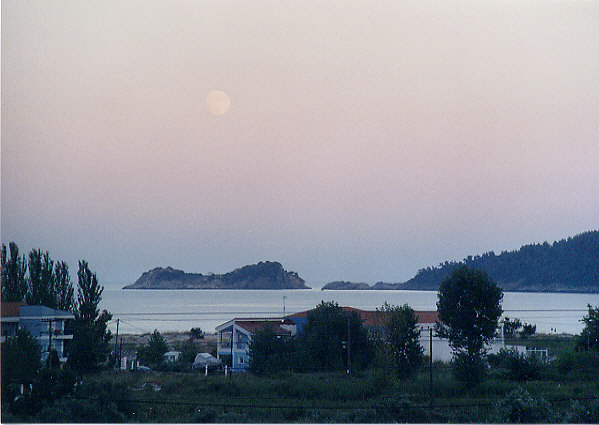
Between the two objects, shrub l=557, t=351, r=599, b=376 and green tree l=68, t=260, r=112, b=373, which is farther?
green tree l=68, t=260, r=112, b=373

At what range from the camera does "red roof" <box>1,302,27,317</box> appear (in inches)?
423

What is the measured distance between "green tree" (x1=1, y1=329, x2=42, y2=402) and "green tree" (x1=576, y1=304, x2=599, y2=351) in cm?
1324

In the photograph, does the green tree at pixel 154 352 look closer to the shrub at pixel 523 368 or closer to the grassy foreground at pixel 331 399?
the grassy foreground at pixel 331 399

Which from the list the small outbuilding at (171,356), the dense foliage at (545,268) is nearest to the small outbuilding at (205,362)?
the small outbuilding at (171,356)

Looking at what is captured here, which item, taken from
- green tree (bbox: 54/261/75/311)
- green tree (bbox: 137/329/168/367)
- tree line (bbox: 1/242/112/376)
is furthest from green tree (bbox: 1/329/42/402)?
green tree (bbox: 137/329/168/367)

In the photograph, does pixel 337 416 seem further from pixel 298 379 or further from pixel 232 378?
pixel 232 378

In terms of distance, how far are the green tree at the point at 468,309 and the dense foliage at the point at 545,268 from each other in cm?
2878

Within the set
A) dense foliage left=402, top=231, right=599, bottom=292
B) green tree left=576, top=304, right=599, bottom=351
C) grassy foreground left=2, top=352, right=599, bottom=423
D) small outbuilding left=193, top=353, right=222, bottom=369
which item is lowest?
small outbuilding left=193, top=353, right=222, bottom=369

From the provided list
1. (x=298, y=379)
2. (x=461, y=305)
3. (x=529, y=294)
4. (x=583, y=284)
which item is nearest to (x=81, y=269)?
(x=298, y=379)

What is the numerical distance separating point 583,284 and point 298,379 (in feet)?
170

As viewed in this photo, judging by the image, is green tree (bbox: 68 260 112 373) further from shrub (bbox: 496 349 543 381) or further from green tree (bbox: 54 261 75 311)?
shrub (bbox: 496 349 543 381)

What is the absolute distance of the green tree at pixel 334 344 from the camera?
50.4 feet

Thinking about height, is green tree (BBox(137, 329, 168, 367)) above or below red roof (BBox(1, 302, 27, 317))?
below

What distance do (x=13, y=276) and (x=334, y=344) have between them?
26.9 ft
